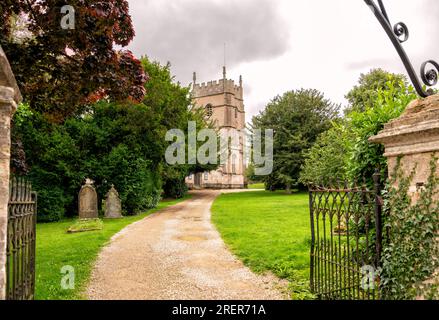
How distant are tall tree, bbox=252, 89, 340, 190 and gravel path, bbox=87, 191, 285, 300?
73.6ft

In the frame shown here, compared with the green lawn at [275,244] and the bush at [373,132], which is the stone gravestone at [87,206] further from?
the bush at [373,132]

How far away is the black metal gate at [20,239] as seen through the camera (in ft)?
11.6

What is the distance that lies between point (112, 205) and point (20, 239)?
13.9m

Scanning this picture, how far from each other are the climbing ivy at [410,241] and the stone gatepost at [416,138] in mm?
77

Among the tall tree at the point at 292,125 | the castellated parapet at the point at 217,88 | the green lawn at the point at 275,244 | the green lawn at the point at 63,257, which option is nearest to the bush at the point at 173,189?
the tall tree at the point at 292,125

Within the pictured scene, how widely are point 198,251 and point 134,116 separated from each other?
1116 centimetres

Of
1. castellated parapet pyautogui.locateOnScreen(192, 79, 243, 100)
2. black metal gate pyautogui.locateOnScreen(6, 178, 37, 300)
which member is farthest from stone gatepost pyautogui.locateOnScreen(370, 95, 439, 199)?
castellated parapet pyautogui.locateOnScreen(192, 79, 243, 100)

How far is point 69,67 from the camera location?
771 cm

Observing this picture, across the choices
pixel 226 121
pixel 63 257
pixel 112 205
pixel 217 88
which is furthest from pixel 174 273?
pixel 217 88

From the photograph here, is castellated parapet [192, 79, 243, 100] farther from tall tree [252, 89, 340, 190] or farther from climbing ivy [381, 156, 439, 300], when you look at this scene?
climbing ivy [381, 156, 439, 300]

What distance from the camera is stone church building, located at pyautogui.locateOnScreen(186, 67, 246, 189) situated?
5409 centimetres

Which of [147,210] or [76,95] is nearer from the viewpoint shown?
[76,95]

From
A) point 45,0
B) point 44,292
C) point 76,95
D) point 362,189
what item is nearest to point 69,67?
point 76,95
